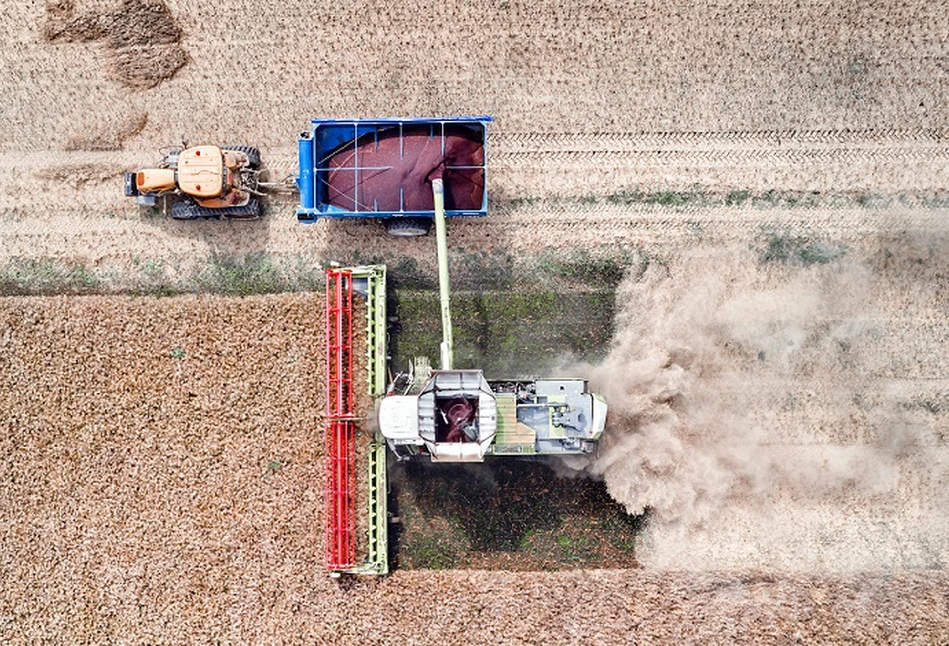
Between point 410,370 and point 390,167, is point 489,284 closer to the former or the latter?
point 410,370

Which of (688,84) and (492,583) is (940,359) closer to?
(688,84)

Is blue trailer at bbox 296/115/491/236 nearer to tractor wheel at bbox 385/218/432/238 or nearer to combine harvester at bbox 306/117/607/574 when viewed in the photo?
A: combine harvester at bbox 306/117/607/574

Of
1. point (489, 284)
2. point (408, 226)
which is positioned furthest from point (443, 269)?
point (489, 284)

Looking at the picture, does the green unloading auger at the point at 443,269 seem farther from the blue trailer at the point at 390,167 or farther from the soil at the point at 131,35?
the soil at the point at 131,35

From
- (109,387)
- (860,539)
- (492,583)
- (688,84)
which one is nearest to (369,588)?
(492,583)

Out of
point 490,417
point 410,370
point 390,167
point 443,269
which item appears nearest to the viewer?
point 490,417

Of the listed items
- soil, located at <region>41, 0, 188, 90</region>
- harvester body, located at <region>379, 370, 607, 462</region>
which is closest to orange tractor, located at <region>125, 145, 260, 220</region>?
soil, located at <region>41, 0, 188, 90</region>
